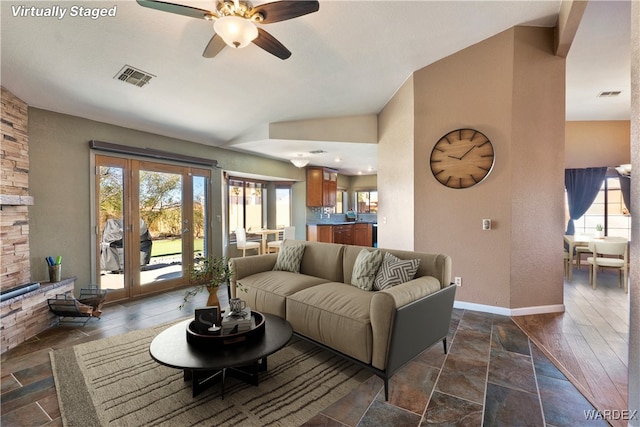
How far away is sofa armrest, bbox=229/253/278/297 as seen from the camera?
332 cm

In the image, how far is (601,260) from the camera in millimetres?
4387

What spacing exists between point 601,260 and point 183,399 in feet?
19.2

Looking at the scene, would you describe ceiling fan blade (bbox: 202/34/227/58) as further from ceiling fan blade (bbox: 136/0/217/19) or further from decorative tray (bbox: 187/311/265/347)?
decorative tray (bbox: 187/311/265/347)

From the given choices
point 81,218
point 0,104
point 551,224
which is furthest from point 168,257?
point 551,224

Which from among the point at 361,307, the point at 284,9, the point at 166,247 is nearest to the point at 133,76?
the point at 284,9

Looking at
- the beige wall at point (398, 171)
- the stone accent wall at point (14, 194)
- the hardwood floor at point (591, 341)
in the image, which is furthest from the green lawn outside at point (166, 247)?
the hardwood floor at point (591, 341)

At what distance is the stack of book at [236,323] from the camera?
1.98m

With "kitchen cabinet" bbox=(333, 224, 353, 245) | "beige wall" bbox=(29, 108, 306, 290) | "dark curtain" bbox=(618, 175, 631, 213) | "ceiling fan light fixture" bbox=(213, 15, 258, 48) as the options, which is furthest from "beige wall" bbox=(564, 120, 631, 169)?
"beige wall" bbox=(29, 108, 306, 290)

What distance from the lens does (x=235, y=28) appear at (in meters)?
1.90

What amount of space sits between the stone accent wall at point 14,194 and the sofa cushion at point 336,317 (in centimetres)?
293

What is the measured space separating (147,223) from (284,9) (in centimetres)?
373

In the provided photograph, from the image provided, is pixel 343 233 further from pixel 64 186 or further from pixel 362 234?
pixel 64 186

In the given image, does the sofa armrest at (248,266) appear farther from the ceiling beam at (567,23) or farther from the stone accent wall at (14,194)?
the ceiling beam at (567,23)

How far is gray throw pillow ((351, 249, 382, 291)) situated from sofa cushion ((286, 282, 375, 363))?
90 mm
